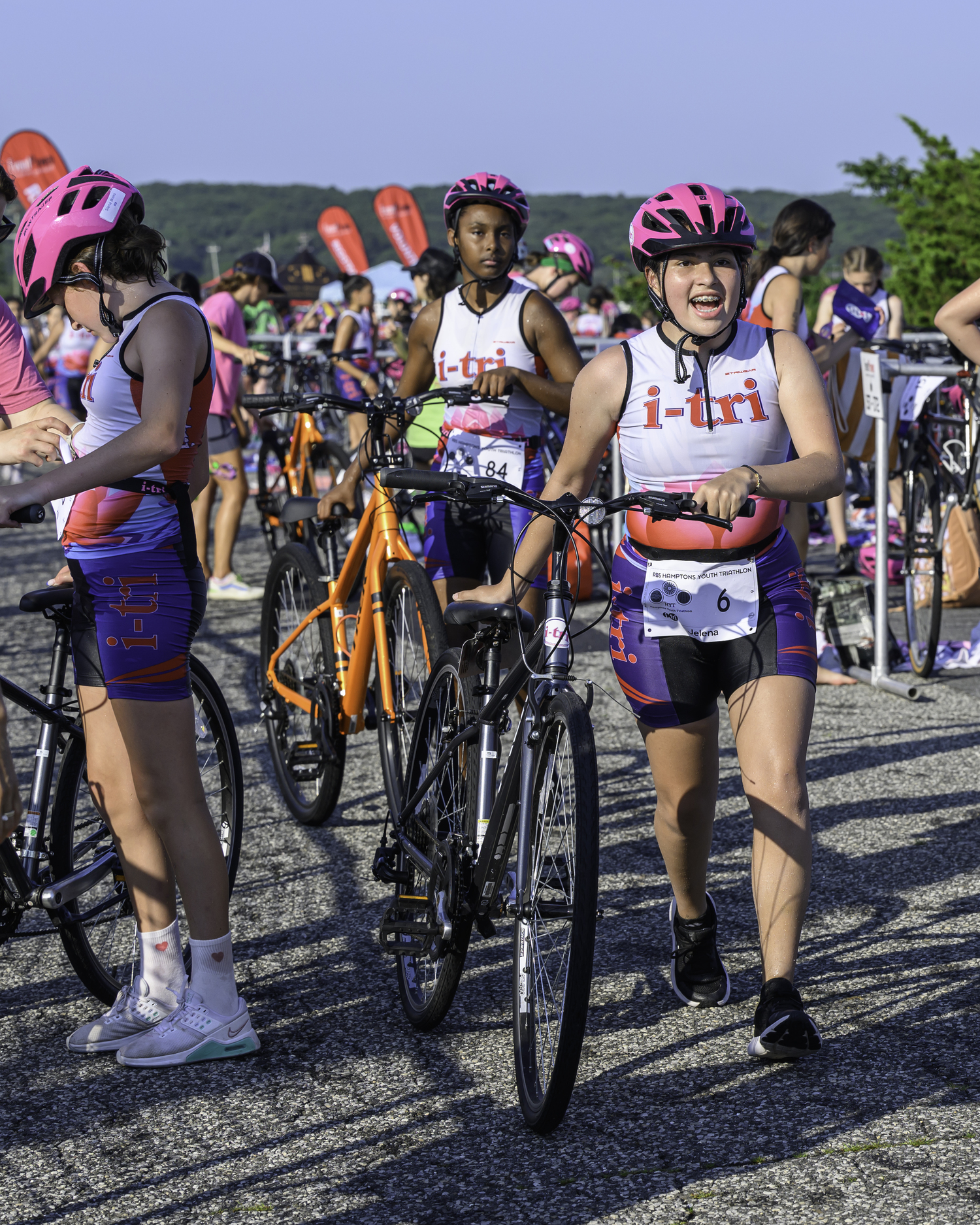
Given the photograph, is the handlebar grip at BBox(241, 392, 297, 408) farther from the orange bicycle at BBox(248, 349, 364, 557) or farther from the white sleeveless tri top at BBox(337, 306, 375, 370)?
the white sleeveless tri top at BBox(337, 306, 375, 370)

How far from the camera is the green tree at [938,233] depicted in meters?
17.5

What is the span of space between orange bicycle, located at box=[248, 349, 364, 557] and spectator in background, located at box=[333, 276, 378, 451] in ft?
0.77

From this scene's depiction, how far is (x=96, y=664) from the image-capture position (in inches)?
136

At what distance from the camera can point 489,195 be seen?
4.70m

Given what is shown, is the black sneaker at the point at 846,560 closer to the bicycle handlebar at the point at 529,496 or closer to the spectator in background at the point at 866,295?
the spectator in background at the point at 866,295

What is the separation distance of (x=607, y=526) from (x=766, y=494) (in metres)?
7.64

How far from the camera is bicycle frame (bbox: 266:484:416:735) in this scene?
461 centimetres

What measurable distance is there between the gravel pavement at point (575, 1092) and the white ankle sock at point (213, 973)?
15 cm

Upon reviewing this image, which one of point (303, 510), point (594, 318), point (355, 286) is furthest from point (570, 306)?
point (303, 510)

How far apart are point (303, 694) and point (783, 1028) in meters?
2.57

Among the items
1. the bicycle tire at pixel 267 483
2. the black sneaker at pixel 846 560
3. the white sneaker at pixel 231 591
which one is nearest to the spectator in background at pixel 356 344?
the bicycle tire at pixel 267 483

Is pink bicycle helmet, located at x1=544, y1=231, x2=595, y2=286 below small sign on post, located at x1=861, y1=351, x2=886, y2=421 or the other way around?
the other way around

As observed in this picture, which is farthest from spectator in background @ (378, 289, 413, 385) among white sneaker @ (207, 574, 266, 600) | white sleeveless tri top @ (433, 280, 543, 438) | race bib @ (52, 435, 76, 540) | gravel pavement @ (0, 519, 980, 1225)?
race bib @ (52, 435, 76, 540)

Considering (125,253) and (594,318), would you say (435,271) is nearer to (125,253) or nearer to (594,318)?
(125,253)
